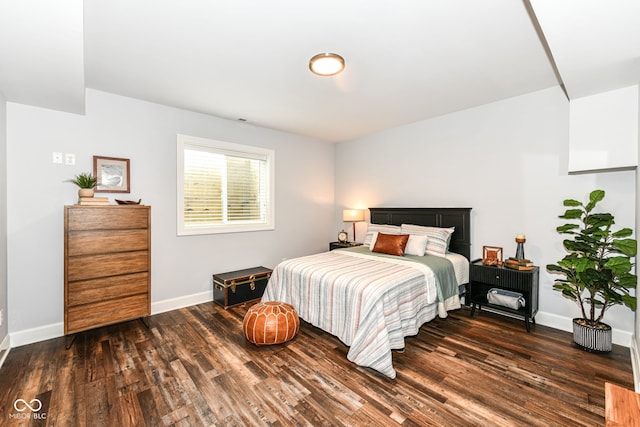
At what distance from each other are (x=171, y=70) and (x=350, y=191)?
3.39m

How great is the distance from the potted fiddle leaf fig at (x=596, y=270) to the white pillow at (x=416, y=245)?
4.04 feet

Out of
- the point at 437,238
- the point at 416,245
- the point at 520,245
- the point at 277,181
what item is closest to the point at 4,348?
the point at 277,181

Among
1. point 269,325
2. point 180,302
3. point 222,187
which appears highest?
point 222,187

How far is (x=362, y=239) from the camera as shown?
514 cm

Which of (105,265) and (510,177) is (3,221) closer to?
(105,265)

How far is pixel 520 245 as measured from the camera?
3.18 metres

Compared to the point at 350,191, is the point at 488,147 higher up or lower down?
higher up

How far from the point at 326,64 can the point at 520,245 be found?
2839 millimetres

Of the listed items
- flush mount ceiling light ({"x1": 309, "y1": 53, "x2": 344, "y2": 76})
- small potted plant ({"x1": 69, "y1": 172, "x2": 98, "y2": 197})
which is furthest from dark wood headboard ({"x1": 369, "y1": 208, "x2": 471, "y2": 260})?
small potted plant ({"x1": 69, "y1": 172, "x2": 98, "y2": 197})

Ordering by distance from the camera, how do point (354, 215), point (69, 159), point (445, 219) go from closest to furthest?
point (69, 159)
point (445, 219)
point (354, 215)

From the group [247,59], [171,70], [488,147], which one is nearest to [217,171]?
[171,70]

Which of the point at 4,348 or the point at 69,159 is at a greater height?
the point at 69,159

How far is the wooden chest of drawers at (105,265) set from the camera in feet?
8.43

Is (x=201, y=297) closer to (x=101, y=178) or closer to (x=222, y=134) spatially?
(x=101, y=178)
